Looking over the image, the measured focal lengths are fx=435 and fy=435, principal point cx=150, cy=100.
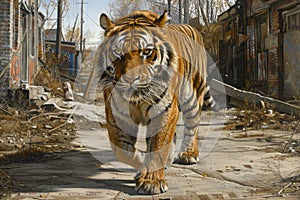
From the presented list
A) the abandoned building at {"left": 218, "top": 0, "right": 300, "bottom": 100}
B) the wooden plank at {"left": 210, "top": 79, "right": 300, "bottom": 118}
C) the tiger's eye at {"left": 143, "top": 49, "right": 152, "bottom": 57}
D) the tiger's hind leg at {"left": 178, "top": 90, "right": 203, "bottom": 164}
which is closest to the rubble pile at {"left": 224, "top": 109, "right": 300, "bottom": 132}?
the wooden plank at {"left": 210, "top": 79, "right": 300, "bottom": 118}

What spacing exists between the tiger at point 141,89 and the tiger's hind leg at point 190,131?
108 cm

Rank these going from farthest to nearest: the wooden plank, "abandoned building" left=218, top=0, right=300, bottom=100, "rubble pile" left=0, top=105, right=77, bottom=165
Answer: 1. "abandoned building" left=218, top=0, right=300, bottom=100
2. the wooden plank
3. "rubble pile" left=0, top=105, right=77, bottom=165

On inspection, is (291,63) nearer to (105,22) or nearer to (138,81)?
(105,22)

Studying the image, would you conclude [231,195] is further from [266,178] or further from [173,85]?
[173,85]

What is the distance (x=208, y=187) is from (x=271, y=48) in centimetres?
1113

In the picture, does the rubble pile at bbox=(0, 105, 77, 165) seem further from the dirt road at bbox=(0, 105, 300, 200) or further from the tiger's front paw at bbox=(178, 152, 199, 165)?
the tiger's front paw at bbox=(178, 152, 199, 165)

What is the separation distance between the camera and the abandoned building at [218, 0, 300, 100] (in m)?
12.9

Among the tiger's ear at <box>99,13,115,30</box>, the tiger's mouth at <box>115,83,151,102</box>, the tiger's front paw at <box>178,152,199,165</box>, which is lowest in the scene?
the tiger's front paw at <box>178,152,199,165</box>

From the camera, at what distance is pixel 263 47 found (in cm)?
1503

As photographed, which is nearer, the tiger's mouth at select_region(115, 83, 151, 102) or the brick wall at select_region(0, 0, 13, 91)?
the tiger's mouth at select_region(115, 83, 151, 102)

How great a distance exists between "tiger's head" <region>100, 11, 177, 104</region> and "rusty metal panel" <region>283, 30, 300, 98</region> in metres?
9.29

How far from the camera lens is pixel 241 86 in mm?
16500

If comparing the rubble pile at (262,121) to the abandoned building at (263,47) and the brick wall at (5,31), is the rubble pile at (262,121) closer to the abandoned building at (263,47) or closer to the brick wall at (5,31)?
the abandoned building at (263,47)

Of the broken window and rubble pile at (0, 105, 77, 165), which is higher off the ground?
the broken window
